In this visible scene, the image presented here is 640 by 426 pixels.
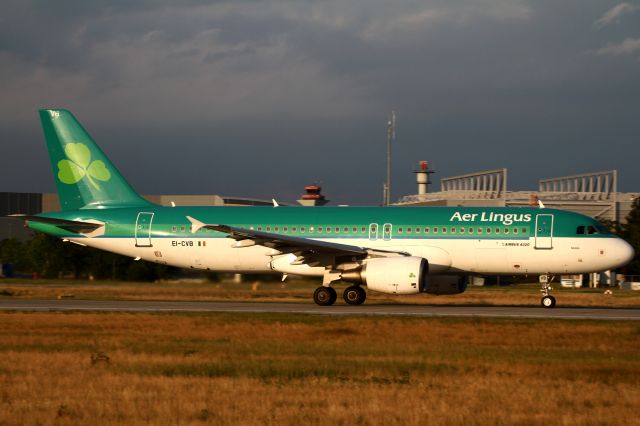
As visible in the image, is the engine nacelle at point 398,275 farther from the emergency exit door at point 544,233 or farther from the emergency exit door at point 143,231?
the emergency exit door at point 143,231

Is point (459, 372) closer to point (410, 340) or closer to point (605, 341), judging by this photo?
point (410, 340)

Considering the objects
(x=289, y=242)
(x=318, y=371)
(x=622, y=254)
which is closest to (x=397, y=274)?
(x=289, y=242)

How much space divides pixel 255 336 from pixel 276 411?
368 inches

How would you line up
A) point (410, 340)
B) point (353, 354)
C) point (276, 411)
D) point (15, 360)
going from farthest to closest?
point (410, 340) < point (353, 354) < point (15, 360) < point (276, 411)

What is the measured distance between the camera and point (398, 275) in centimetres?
2984

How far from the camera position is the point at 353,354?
1798 centimetres

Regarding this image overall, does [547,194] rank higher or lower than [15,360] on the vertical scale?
higher

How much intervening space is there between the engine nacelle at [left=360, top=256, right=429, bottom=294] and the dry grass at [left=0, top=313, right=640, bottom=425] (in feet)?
16.3

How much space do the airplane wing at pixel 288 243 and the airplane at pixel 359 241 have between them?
0.15 ft

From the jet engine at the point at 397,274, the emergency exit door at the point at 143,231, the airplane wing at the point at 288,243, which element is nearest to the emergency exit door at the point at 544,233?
the jet engine at the point at 397,274

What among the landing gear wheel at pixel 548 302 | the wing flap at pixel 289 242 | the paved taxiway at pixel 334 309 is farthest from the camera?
the landing gear wheel at pixel 548 302

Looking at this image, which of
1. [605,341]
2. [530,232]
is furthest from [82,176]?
[605,341]

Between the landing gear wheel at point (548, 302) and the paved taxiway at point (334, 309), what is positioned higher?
the landing gear wheel at point (548, 302)

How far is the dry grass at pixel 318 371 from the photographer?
11797mm
